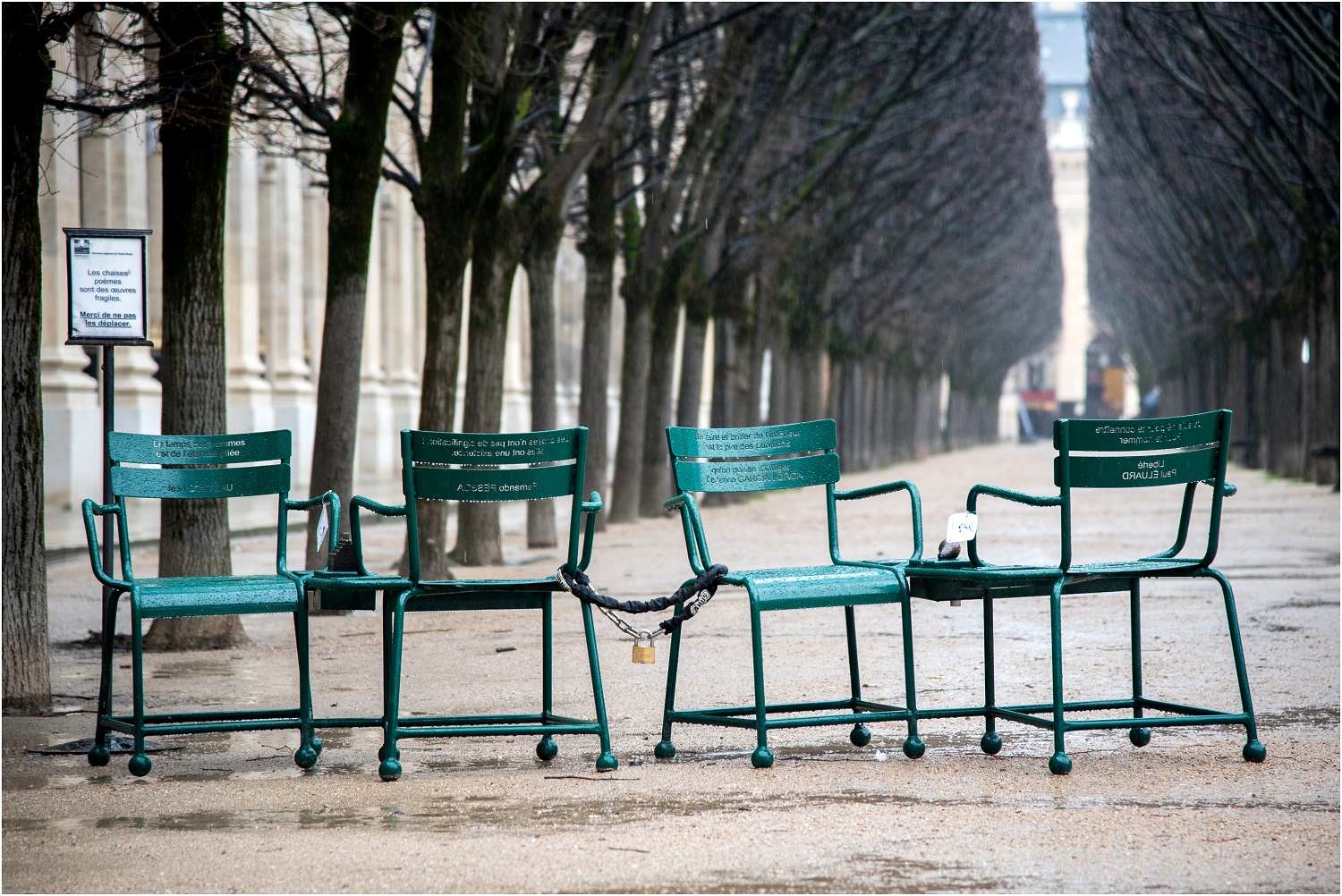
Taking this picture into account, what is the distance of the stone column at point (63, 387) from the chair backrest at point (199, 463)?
1677 centimetres

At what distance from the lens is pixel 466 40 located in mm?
13547

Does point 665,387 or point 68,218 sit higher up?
point 68,218

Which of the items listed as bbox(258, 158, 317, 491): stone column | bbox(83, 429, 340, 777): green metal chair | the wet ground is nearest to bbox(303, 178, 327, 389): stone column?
bbox(258, 158, 317, 491): stone column

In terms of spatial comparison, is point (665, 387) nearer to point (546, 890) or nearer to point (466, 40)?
point (466, 40)

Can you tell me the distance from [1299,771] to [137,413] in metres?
21.3

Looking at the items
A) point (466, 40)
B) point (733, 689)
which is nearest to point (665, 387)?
point (466, 40)

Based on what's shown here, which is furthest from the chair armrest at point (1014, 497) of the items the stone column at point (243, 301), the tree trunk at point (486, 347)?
the stone column at point (243, 301)

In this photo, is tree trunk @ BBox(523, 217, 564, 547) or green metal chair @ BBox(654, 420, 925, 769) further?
tree trunk @ BBox(523, 217, 564, 547)

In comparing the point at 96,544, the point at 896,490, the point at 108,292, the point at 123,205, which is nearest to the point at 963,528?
the point at 896,490

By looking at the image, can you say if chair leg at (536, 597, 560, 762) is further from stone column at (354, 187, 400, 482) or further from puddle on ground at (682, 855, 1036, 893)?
stone column at (354, 187, 400, 482)

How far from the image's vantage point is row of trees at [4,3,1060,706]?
1033cm

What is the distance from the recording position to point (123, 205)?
2595 cm

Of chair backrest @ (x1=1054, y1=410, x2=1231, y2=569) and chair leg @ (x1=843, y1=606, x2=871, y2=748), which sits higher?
chair backrest @ (x1=1054, y1=410, x2=1231, y2=569)

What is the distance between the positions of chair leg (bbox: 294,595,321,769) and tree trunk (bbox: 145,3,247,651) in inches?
145
